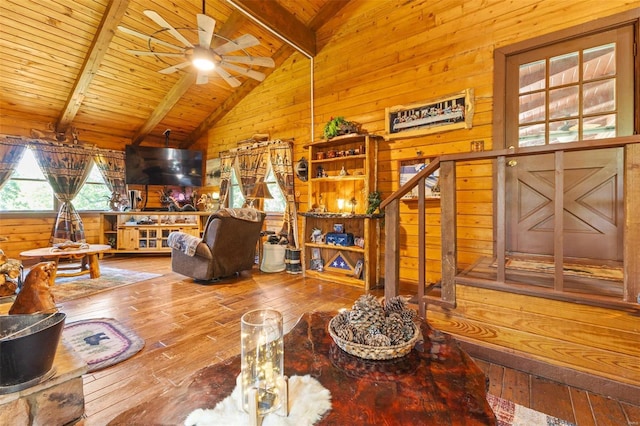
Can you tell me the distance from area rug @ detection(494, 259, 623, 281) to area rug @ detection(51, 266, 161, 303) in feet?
14.0

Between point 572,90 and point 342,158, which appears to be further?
point 342,158

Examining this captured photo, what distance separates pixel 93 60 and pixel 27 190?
8.85 ft

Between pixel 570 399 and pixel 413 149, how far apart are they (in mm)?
2695

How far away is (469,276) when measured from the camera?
2072mm

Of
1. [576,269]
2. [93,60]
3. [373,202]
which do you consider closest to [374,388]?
[576,269]

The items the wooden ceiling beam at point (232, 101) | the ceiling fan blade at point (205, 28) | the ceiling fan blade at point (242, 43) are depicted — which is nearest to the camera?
the ceiling fan blade at point (205, 28)

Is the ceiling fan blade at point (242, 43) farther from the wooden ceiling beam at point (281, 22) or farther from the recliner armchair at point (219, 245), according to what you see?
the recliner armchair at point (219, 245)

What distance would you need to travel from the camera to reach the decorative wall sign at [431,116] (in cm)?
318

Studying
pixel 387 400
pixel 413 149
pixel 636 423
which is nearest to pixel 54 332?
pixel 387 400

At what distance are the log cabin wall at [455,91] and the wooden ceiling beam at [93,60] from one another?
2.34 metres

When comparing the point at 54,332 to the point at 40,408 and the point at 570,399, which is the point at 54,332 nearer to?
the point at 40,408

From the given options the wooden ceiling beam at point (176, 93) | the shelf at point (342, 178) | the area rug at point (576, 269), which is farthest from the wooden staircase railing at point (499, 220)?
the wooden ceiling beam at point (176, 93)

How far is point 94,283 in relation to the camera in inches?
144

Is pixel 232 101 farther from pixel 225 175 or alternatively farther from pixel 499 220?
pixel 499 220
